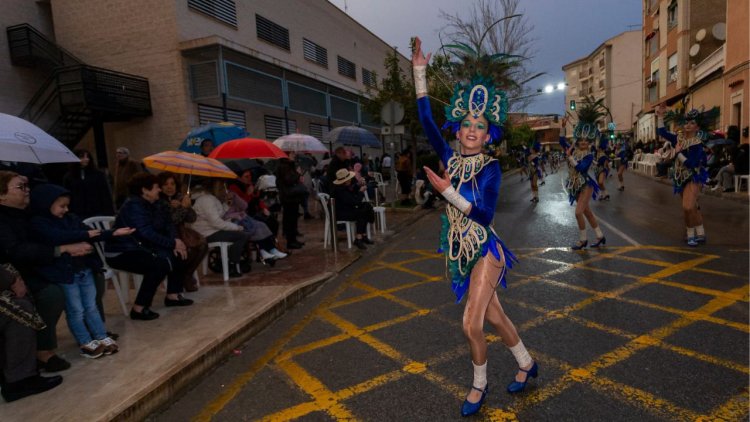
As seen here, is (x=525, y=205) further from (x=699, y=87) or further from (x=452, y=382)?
(x=699, y=87)

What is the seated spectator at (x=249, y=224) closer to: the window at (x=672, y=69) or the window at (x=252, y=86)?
the window at (x=252, y=86)

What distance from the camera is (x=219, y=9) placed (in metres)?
16.3

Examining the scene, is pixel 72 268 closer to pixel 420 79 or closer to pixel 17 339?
pixel 17 339

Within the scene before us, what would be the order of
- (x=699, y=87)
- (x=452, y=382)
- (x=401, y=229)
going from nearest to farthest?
1. (x=452, y=382)
2. (x=401, y=229)
3. (x=699, y=87)

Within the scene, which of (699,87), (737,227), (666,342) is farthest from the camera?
(699,87)

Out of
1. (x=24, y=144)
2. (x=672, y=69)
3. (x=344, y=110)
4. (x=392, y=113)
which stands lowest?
(x=24, y=144)

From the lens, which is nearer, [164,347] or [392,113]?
[164,347]

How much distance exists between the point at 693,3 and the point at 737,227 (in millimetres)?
27531

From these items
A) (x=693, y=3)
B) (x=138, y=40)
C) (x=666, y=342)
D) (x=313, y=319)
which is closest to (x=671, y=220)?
(x=666, y=342)

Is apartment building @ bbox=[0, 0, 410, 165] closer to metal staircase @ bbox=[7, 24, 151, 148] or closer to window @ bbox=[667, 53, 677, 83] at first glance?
metal staircase @ bbox=[7, 24, 151, 148]

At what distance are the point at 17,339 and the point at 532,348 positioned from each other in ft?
12.6

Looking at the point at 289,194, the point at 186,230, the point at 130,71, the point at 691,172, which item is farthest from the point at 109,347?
the point at 130,71

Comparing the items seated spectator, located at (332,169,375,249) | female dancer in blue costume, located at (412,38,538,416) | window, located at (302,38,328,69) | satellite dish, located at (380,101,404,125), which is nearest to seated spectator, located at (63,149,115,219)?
seated spectator, located at (332,169,375,249)

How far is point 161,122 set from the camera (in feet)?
48.1
